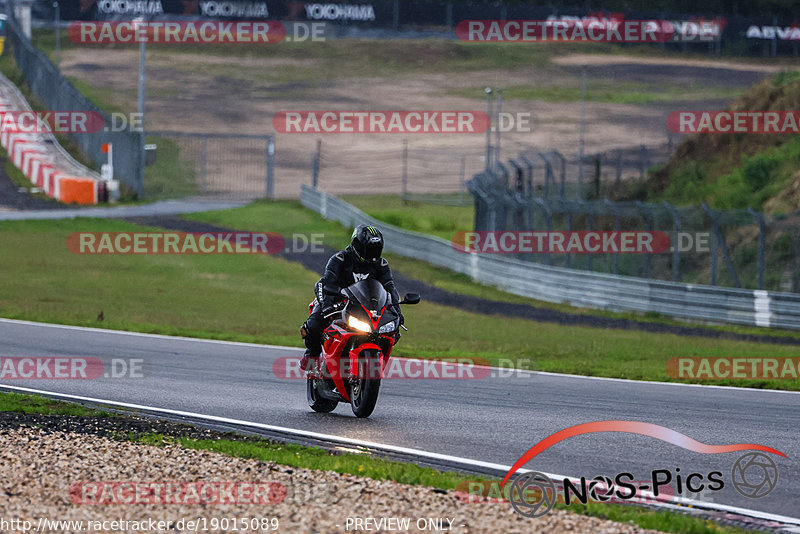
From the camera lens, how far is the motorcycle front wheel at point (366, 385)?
984cm

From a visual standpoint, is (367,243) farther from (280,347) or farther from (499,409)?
(280,347)

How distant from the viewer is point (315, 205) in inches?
1593

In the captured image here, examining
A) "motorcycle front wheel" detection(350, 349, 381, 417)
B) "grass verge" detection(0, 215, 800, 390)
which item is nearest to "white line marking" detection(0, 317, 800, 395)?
"grass verge" detection(0, 215, 800, 390)

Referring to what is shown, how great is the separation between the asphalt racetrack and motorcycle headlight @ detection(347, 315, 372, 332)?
3.09 feet

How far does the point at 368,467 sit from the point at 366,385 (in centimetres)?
187

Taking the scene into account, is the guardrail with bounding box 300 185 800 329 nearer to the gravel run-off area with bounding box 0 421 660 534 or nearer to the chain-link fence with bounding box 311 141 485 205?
the gravel run-off area with bounding box 0 421 660 534

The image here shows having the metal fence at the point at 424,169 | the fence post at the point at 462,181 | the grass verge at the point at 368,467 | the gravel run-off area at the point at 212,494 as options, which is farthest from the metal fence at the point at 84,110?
the gravel run-off area at the point at 212,494

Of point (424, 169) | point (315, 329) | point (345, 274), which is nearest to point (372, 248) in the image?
point (345, 274)

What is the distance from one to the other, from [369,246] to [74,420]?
311 cm

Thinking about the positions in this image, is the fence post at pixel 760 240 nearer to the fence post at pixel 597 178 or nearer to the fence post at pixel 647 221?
the fence post at pixel 647 221

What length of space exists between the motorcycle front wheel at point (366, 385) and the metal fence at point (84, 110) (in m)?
33.4

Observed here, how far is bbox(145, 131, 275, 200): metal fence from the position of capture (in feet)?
155

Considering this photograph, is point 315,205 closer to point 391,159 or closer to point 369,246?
point 391,159

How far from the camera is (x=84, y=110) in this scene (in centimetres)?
4500
